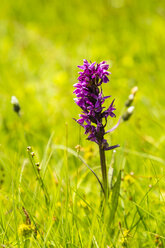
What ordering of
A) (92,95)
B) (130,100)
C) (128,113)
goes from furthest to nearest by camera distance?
(130,100)
(128,113)
(92,95)

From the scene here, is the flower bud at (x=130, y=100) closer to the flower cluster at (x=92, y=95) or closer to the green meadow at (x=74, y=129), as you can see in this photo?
the green meadow at (x=74, y=129)

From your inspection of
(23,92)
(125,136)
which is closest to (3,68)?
(23,92)

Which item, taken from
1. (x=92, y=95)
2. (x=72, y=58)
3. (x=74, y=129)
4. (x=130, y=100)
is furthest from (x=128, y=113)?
(x=72, y=58)

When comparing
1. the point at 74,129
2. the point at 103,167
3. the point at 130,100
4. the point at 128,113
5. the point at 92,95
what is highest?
the point at 74,129

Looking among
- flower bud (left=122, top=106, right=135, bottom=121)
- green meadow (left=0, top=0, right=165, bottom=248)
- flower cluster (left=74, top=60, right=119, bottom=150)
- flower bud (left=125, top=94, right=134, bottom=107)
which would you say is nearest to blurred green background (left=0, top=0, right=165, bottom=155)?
green meadow (left=0, top=0, right=165, bottom=248)

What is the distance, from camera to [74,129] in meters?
3.54

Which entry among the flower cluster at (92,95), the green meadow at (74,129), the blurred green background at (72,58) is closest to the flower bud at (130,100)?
the green meadow at (74,129)

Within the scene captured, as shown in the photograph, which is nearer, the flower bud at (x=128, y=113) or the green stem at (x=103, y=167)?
the green stem at (x=103, y=167)

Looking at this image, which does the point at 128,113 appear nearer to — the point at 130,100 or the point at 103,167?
the point at 130,100

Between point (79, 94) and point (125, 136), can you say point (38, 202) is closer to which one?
point (79, 94)

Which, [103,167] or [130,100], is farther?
[130,100]

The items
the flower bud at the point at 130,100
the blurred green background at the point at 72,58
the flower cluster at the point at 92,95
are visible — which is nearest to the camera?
the flower cluster at the point at 92,95

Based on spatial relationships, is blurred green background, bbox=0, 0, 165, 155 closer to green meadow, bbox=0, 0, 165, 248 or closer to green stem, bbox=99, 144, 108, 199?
green meadow, bbox=0, 0, 165, 248

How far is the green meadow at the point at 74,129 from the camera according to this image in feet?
5.29
